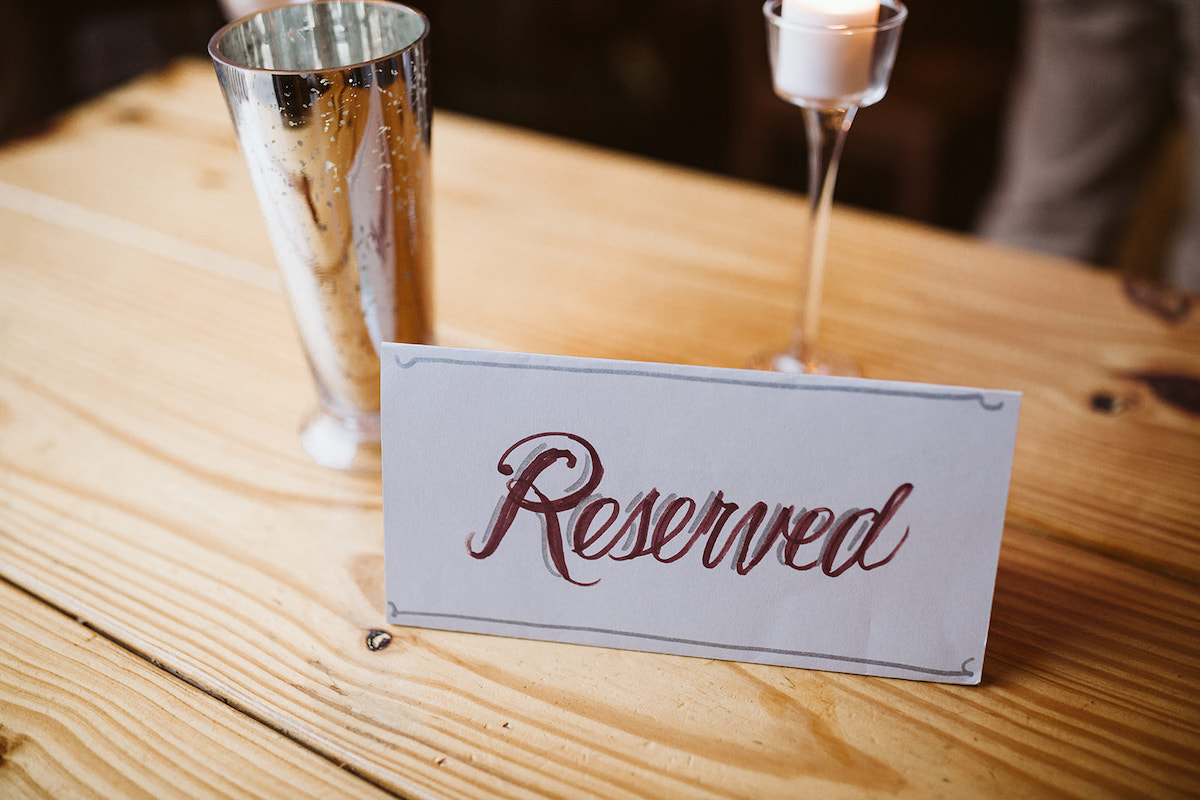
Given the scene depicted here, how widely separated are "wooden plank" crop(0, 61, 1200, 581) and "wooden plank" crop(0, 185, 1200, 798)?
0.08 meters

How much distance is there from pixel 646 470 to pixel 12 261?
54 centimetres

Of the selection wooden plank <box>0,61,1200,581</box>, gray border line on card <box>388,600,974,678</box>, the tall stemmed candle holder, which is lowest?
wooden plank <box>0,61,1200,581</box>

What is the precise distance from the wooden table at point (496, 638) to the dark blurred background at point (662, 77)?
98cm

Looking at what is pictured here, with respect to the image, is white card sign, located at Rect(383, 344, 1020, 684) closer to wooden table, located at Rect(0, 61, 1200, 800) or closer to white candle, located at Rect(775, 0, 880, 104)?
wooden table, located at Rect(0, 61, 1200, 800)

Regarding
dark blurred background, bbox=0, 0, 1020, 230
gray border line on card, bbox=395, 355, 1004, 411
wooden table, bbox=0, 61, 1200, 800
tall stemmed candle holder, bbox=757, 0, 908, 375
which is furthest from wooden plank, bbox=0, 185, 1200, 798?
dark blurred background, bbox=0, 0, 1020, 230

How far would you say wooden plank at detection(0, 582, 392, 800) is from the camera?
0.32 meters

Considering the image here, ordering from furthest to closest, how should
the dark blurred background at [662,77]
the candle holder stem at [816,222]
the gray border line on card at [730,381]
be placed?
the dark blurred background at [662,77], the candle holder stem at [816,222], the gray border line on card at [730,381]

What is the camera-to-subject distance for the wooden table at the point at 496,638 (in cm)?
33

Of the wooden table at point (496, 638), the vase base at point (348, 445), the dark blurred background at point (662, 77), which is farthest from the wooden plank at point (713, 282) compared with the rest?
the dark blurred background at point (662, 77)

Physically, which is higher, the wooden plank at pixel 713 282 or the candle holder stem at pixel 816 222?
the candle holder stem at pixel 816 222

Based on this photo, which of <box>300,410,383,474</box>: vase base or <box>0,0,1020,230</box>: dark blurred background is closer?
<box>300,410,383,474</box>: vase base

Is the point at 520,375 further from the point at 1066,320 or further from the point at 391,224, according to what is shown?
the point at 1066,320

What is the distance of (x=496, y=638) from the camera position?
1.24 ft

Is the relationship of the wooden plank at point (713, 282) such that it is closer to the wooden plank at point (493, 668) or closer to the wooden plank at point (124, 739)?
the wooden plank at point (493, 668)
